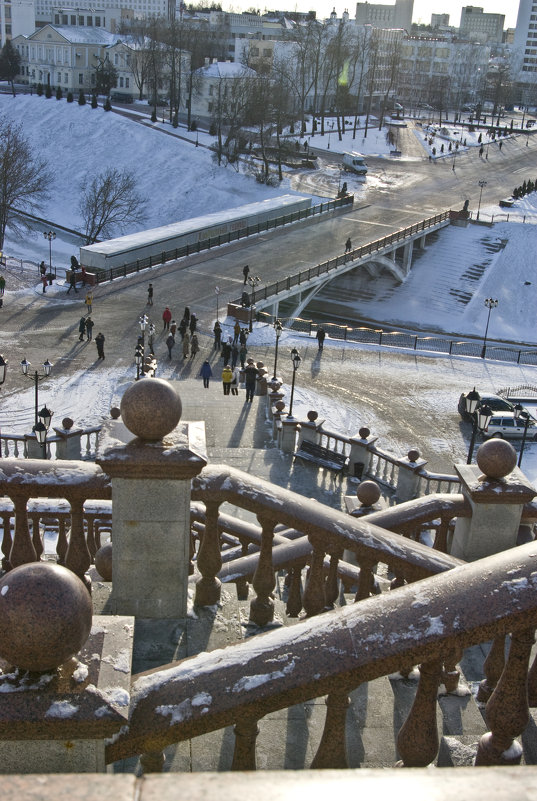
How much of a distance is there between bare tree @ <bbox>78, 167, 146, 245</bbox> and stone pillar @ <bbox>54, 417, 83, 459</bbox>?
35.9 meters

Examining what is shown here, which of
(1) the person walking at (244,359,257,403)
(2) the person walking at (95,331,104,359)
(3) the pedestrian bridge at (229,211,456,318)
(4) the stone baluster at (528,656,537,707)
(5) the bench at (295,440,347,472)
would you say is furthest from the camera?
(3) the pedestrian bridge at (229,211,456,318)

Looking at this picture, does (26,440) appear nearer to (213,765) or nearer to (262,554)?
(262,554)

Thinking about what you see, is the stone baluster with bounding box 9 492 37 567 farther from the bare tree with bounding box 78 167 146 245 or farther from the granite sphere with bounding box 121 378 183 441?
the bare tree with bounding box 78 167 146 245

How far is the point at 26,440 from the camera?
15766 millimetres

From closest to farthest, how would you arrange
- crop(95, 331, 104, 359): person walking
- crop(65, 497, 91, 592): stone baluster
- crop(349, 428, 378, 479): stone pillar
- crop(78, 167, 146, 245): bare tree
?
crop(65, 497, 91, 592): stone baluster → crop(349, 428, 378, 479): stone pillar → crop(95, 331, 104, 359): person walking → crop(78, 167, 146, 245): bare tree

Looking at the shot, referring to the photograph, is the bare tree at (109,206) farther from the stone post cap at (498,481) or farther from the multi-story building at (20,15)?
the multi-story building at (20,15)

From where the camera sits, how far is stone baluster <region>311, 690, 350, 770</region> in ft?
10.4

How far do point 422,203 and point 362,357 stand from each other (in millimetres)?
35145

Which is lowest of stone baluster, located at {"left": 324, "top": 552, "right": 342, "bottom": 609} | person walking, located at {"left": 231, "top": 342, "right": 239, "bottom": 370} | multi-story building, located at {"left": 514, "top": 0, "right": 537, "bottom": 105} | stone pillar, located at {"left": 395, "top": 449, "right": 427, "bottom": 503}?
person walking, located at {"left": 231, "top": 342, "right": 239, "bottom": 370}

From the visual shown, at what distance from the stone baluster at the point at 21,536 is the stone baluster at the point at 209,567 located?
38.5 inches

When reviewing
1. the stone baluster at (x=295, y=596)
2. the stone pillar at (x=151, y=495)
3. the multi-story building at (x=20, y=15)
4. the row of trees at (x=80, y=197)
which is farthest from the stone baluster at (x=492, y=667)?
the multi-story building at (x=20, y=15)

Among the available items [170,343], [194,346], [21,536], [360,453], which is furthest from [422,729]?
[194,346]

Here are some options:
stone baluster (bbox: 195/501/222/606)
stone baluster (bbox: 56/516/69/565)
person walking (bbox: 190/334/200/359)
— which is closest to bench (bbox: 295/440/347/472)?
person walking (bbox: 190/334/200/359)

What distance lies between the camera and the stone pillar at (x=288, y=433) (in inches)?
746
